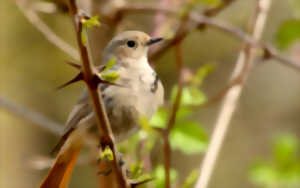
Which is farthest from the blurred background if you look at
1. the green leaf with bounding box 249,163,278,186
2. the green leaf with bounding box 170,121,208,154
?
the green leaf with bounding box 170,121,208,154

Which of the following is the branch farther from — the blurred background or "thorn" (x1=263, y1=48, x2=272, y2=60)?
the blurred background

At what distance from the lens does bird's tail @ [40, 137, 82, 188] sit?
2594 millimetres

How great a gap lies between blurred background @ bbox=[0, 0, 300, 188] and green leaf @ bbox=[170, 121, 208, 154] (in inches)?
158

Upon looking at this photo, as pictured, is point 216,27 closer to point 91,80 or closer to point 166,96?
point 91,80

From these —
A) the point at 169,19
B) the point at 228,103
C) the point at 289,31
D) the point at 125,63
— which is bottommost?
the point at 228,103

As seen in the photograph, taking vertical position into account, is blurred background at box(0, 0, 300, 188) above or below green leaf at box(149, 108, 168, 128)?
above

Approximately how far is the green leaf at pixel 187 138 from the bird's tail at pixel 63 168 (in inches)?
22.2

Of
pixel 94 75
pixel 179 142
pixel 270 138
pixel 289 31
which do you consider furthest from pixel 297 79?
pixel 94 75

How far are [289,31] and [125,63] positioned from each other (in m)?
1.11

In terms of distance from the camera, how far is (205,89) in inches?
312

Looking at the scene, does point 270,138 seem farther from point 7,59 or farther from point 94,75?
point 94,75

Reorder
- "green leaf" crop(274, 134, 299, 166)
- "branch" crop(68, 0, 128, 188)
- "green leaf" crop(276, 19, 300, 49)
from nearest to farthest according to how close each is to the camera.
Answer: "branch" crop(68, 0, 128, 188)
"green leaf" crop(276, 19, 300, 49)
"green leaf" crop(274, 134, 299, 166)

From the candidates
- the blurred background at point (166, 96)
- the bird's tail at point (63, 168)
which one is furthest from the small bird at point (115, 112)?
the blurred background at point (166, 96)

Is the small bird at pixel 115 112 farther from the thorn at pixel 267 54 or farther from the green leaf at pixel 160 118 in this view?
the thorn at pixel 267 54
